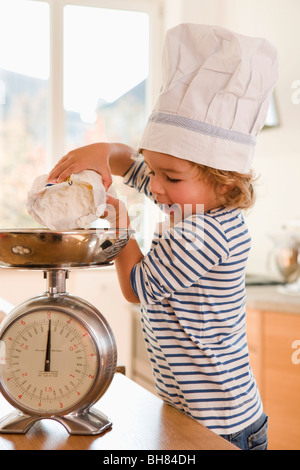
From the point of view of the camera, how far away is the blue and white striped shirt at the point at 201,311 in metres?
0.87

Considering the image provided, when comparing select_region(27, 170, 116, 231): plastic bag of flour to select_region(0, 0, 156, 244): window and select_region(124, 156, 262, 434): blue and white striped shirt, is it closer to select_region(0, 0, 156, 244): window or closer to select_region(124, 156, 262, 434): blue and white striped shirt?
select_region(124, 156, 262, 434): blue and white striped shirt

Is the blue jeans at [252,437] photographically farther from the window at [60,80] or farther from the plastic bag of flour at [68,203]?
the window at [60,80]

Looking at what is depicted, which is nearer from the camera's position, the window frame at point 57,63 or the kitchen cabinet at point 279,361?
the kitchen cabinet at point 279,361

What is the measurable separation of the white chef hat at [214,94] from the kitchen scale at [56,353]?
0.70ft

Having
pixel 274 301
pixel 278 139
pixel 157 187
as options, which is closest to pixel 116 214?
pixel 157 187

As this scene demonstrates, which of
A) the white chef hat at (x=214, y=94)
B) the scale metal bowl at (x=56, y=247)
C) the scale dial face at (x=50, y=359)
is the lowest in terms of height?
the scale dial face at (x=50, y=359)

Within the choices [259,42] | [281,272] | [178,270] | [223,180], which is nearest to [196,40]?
[259,42]

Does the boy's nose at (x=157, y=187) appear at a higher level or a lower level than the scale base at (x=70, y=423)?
higher

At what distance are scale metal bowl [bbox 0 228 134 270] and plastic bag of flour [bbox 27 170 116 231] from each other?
0.13 ft

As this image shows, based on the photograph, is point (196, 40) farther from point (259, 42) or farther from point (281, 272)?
point (281, 272)

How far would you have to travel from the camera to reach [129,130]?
358cm

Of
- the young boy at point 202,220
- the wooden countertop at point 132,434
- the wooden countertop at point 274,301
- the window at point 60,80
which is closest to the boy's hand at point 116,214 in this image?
the young boy at point 202,220

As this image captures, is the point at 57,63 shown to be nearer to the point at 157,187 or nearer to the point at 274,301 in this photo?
the point at 274,301

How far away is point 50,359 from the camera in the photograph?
0.76m
